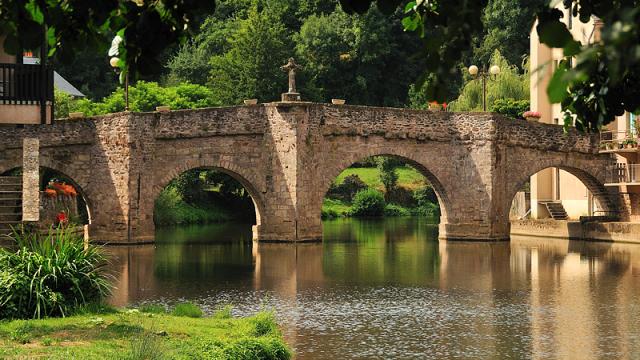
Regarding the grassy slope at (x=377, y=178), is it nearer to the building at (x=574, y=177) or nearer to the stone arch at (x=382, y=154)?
the building at (x=574, y=177)

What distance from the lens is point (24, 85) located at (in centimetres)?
1753

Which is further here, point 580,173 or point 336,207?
point 336,207

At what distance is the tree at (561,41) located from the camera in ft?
12.1

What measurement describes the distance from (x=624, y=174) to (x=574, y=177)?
12.7ft

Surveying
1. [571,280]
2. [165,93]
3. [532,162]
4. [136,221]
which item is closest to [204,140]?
[136,221]

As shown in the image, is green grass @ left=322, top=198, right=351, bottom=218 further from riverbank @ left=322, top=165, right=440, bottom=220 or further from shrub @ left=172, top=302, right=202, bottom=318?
shrub @ left=172, top=302, right=202, bottom=318

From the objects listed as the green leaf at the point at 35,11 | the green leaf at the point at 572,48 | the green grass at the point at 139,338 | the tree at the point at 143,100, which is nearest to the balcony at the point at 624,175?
the tree at the point at 143,100

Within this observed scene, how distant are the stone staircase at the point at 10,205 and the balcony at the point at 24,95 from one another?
70.7 inches

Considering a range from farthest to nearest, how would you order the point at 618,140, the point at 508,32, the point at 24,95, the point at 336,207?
1. the point at 508,32
2. the point at 336,207
3. the point at 618,140
4. the point at 24,95

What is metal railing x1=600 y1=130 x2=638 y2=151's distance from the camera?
35.4m

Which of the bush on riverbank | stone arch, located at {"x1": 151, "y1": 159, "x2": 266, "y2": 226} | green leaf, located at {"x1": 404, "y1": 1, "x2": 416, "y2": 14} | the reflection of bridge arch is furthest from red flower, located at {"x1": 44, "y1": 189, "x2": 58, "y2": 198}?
green leaf, located at {"x1": 404, "y1": 1, "x2": 416, "y2": 14}

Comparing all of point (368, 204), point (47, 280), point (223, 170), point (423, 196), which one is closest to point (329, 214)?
point (368, 204)

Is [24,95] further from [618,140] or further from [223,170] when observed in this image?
[618,140]

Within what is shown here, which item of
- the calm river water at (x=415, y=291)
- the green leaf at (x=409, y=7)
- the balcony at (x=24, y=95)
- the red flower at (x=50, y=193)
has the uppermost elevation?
the balcony at (x=24, y=95)
